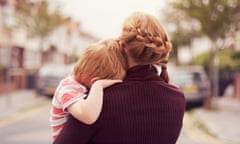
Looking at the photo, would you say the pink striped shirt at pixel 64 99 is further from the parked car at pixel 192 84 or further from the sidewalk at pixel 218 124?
the parked car at pixel 192 84

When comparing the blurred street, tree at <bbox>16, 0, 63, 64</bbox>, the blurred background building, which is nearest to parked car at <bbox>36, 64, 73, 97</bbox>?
the blurred background building

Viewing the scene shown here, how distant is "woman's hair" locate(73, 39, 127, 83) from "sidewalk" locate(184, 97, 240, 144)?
7153 mm

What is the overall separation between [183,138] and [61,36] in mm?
41075

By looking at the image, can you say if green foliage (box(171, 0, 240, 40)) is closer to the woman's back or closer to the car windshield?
the car windshield

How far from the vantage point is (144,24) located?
1.62 metres

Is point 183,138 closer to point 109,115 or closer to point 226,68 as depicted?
point 109,115

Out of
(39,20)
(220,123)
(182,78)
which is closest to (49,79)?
(182,78)

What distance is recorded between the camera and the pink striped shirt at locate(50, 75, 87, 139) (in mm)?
1602

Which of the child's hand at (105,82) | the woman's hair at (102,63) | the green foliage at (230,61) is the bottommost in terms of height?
the green foliage at (230,61)

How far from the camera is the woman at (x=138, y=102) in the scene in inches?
61.1

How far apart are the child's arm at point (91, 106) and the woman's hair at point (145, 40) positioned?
0.14 meters

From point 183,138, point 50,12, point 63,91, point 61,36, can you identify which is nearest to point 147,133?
point 63,91

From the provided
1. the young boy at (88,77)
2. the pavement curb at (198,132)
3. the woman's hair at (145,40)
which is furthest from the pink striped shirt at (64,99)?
the pavement curb at (198,132)

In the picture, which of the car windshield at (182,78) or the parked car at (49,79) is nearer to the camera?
the car windshield at (182,78)
